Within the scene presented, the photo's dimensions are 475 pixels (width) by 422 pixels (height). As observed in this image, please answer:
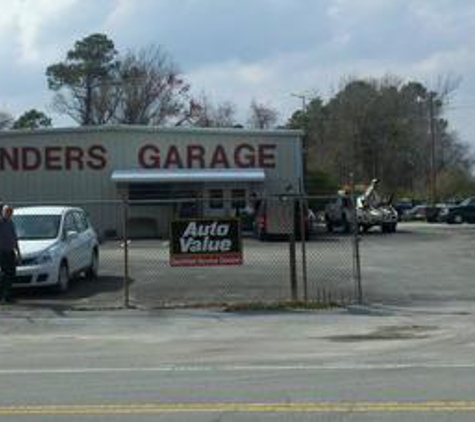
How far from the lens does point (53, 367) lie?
11438mm

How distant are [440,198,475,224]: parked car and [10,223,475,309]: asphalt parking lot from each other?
28.8 m

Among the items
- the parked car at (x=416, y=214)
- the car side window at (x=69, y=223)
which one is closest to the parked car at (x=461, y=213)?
the parked car at (x=416, y=214)

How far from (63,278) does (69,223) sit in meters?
1.63

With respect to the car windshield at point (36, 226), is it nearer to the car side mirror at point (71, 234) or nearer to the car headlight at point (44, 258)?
the car side mirror at point (71, 234)

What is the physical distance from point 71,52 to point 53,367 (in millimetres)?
91190

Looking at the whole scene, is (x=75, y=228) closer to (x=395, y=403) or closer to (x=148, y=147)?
(x=395, y=403)

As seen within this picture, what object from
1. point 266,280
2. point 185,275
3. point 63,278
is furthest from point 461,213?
point 63,278

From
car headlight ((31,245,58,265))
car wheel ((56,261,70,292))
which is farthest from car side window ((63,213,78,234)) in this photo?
car headlight ((31,245,58,265))

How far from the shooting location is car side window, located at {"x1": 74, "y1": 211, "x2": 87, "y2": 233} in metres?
22.3

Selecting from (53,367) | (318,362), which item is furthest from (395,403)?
(53,367)

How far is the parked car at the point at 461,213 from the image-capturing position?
5850cm

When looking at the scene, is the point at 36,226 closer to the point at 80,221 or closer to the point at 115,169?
the point at 80,221

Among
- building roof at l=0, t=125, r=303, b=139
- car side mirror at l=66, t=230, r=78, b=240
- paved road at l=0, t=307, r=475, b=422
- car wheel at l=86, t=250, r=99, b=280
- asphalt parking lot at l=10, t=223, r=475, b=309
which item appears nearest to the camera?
paved road at l=0, t=307, r=475, b=422

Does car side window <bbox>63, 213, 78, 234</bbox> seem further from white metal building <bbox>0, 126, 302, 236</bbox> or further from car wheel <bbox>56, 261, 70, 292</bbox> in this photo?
white metal building <bbox>0, 126, 302, 236</bbox>
